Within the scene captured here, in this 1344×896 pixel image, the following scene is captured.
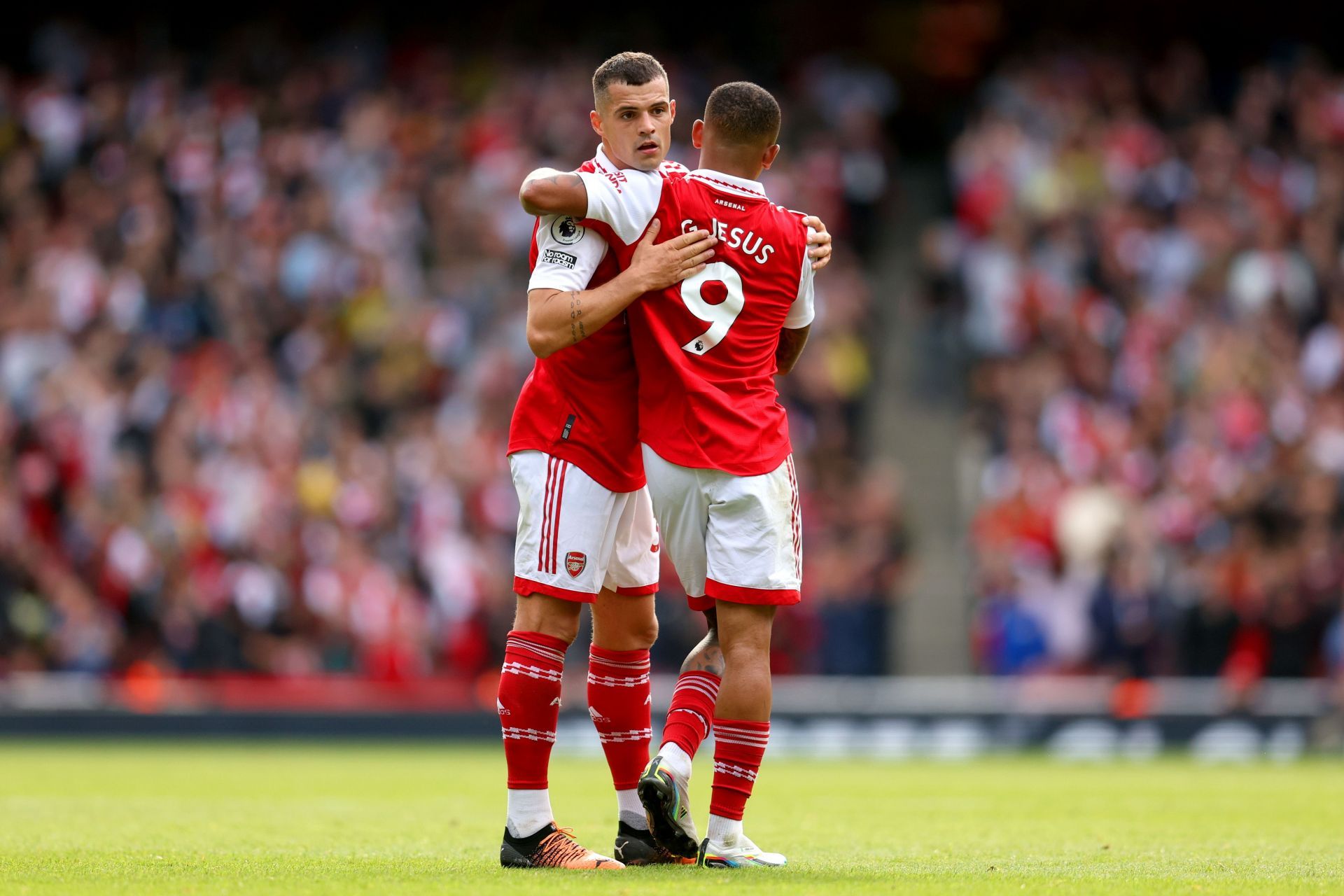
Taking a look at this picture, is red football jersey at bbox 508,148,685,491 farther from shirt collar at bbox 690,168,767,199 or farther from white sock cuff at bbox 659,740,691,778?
white sock cuff at bbox 659,740,691,778

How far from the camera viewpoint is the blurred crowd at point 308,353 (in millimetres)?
15719

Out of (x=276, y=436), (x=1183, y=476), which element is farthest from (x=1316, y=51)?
(x=276, y=436)

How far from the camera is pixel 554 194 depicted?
5.67 meters

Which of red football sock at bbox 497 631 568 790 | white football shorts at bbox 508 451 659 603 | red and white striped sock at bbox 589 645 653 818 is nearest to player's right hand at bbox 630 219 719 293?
white football shorts at bbox 508 451 659 603

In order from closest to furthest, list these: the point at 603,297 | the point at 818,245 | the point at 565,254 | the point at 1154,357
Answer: the point at 603,297
the point at 565,254
the point at 818,245
the point at 1154,357

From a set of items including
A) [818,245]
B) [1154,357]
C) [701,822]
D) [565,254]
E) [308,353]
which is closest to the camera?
[565,254]

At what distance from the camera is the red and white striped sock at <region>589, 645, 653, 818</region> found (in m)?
6.26

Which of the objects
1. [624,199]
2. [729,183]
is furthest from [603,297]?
[729,183]

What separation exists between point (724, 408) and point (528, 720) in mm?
1203

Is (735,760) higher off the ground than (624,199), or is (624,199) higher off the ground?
(624,199)

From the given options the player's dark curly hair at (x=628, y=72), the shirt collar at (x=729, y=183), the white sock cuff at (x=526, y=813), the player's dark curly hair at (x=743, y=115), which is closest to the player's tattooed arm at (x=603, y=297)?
the shirt collar at (x=729, y=183)

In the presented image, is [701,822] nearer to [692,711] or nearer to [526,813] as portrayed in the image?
[692,711]

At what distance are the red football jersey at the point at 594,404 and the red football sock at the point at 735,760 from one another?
0.90 m

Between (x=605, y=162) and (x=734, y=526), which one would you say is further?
(x=605, y=162)
